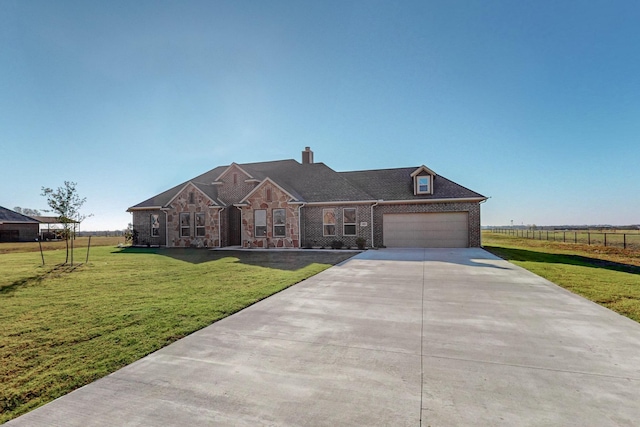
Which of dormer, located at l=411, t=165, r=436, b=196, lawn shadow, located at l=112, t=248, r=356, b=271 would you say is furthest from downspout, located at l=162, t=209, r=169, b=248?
dormer, located at l=411, t=165, r=436, b=196

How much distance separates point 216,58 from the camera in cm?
1359

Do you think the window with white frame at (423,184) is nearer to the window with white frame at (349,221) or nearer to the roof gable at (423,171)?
the roof gable at (423,171)

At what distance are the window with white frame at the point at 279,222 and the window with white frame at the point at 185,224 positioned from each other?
678cm

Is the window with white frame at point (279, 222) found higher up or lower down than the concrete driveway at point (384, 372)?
higher up

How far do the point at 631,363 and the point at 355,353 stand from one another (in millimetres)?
3377

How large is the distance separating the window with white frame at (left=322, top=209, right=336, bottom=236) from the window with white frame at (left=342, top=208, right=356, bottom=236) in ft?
2.28

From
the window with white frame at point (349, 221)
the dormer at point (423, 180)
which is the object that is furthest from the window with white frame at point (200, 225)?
the dormer at point (423, 180)

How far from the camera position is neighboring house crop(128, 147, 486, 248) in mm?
18672

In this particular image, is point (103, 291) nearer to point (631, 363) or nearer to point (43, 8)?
point (631, 363)

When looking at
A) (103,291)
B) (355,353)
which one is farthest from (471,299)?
(103,291)

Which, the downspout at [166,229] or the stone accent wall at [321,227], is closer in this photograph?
the stone accent wall at [321,227]

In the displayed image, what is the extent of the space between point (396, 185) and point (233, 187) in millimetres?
12378

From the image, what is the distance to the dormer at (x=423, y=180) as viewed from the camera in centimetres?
1908

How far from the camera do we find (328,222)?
64.2 ft
